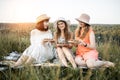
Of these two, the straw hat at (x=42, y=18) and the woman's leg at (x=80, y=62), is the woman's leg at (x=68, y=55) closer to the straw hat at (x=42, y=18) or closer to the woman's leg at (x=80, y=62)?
the woman's leg at (x=80, y=62)

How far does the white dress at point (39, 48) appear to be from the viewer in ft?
14.2

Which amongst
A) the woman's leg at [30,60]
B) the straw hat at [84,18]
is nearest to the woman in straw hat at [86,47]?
the straw hat at [84,18]

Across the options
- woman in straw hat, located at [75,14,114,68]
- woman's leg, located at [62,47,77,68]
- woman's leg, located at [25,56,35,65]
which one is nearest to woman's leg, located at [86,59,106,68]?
woman in straw hat, located at [75,14,114,68]

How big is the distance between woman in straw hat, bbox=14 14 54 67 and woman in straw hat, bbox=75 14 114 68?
0.34 meters

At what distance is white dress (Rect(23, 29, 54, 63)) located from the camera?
433 cm

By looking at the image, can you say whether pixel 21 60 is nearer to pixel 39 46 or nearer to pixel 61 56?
pixel 39 46

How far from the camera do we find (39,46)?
14.3ft

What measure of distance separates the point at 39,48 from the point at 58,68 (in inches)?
14.7

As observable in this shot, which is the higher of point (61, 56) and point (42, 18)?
point (42, 18)

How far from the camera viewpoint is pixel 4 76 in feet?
13.8

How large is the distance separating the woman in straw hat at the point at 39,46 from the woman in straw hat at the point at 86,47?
34 cm

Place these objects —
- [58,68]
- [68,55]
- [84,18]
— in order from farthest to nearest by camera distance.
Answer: [84,18] < [68,55] < [58,68]

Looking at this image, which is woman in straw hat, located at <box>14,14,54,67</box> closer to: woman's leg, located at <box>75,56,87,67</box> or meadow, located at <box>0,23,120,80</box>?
meadow, located at <box>0,23,120,80</box>

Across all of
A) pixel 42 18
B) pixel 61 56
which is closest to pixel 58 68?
pixel 61 56
